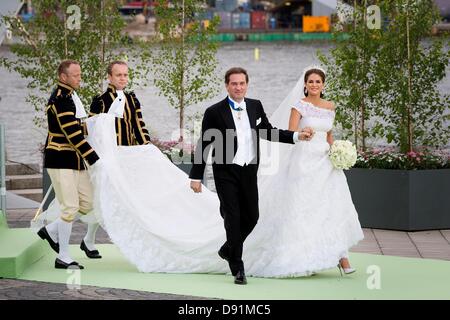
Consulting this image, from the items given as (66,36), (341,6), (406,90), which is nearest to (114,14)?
(66,36)

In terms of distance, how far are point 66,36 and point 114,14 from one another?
Answer: 0.81 meters

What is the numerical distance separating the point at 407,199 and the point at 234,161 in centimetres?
369

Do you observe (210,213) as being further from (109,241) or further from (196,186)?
(109,241)

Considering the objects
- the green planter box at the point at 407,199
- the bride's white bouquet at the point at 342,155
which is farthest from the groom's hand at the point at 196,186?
the green planter box at the point at 407,199

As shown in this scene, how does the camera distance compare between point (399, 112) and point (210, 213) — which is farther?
point (399, 112)

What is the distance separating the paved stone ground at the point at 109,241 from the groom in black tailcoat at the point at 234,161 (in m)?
0.84

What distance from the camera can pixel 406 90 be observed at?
13703 mm

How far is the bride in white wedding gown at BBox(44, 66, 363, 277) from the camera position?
32.1 feet

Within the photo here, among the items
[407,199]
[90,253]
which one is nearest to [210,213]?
→ [90,253]

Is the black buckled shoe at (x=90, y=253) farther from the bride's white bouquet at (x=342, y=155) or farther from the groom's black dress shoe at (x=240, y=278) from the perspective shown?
the bride's white bouquet at (x=342, y=155)

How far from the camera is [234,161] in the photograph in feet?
31.0

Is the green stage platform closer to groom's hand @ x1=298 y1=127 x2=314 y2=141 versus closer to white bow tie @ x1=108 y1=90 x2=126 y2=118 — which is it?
white bow tie @ x1=108 y1=90 x2=126 y2=118

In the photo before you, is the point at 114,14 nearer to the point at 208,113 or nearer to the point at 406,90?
the point at 406,90

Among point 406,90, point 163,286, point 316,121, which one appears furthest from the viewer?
point 406,90
